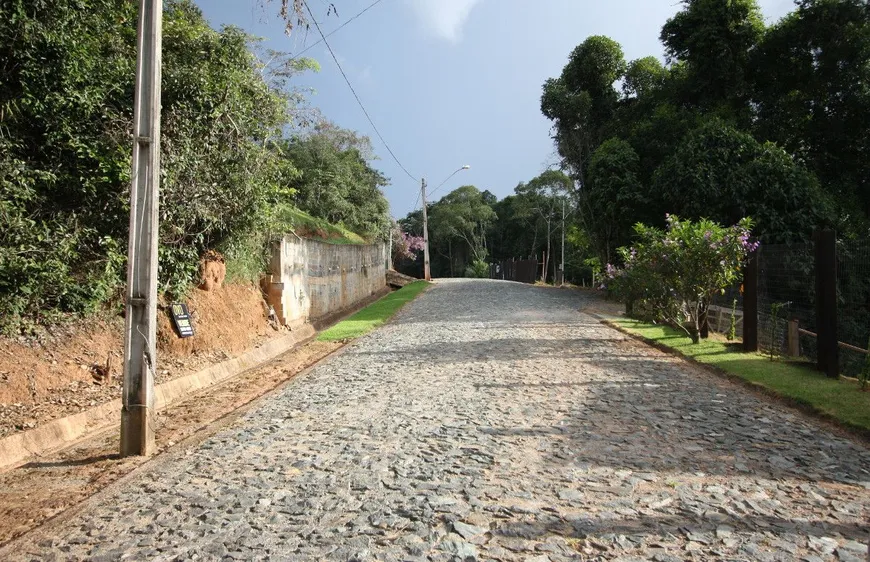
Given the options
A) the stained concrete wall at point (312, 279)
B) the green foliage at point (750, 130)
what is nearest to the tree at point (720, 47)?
the green foliage at point (750, 130)

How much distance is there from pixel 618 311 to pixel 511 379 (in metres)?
12.3

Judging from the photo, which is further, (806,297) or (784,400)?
(806,297)

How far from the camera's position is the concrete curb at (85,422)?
5.33m

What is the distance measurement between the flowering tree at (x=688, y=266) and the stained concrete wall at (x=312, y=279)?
7419 millimetres

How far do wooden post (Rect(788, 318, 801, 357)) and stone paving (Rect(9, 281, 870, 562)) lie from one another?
9.10ft

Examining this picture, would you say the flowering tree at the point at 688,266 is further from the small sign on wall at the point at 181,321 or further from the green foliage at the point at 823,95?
the green foliage at the point at 823,95

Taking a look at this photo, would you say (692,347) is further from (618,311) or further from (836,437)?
(618,311)

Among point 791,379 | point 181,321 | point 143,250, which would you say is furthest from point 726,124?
point 143,250

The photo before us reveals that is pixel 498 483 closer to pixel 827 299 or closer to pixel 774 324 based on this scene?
pixel 827 299

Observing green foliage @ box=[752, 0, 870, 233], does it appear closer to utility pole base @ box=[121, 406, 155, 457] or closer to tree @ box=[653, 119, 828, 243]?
tree @ box=[653, 119, 828, 243]

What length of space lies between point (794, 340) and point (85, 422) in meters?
9.80

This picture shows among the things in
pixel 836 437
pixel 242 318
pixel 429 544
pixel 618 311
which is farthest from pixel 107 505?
pixel 618 311

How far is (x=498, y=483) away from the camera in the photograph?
167 inches

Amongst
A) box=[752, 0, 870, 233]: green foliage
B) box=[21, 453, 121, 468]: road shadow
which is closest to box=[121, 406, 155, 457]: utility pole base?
box=[21, 453, 121, 468]: road shadow
